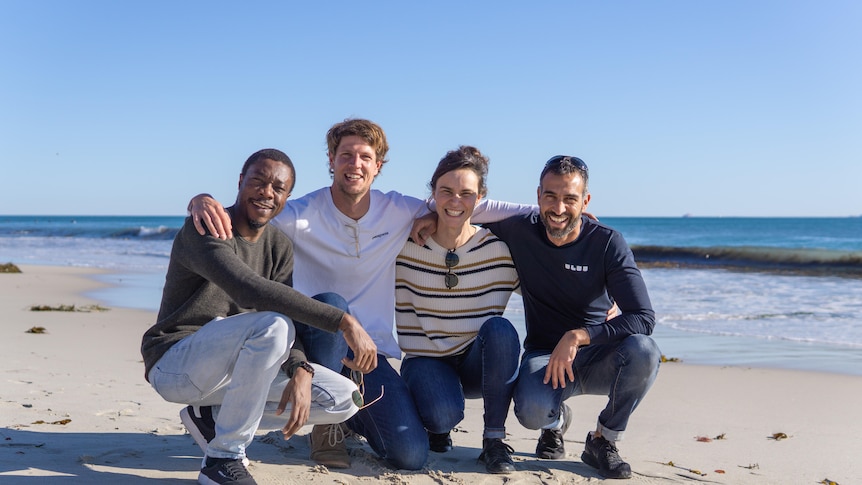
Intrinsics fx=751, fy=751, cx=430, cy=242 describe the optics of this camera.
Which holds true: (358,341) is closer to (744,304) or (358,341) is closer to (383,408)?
(383,408)

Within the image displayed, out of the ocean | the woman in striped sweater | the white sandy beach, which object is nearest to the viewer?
the white sandy beach

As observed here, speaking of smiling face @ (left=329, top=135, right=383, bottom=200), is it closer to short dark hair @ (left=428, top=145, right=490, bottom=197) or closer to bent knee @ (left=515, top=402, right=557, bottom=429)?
short dark hair @ (left=428, top=145, right=490, bottom=197)

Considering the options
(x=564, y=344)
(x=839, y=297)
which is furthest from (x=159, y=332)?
(x=839, y=297)

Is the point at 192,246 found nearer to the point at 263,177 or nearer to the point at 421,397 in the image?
the point at 263,177

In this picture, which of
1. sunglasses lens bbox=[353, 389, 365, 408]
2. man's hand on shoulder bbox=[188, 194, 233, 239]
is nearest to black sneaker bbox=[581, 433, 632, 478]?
sunglasses lens bbox=[353, 389, 365, 408]

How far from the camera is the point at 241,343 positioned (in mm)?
2686

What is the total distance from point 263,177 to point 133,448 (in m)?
1.39

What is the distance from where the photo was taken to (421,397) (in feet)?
11.3

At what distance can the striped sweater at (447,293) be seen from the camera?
3527mm

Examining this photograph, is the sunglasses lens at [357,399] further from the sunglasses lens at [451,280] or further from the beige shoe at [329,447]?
the sunglasses lens at [451,280]

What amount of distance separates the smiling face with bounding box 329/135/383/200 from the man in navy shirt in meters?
0.67

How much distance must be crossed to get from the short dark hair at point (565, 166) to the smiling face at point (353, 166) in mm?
825

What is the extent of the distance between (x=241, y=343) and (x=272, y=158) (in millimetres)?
785

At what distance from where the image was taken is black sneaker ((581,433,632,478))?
126 inches
